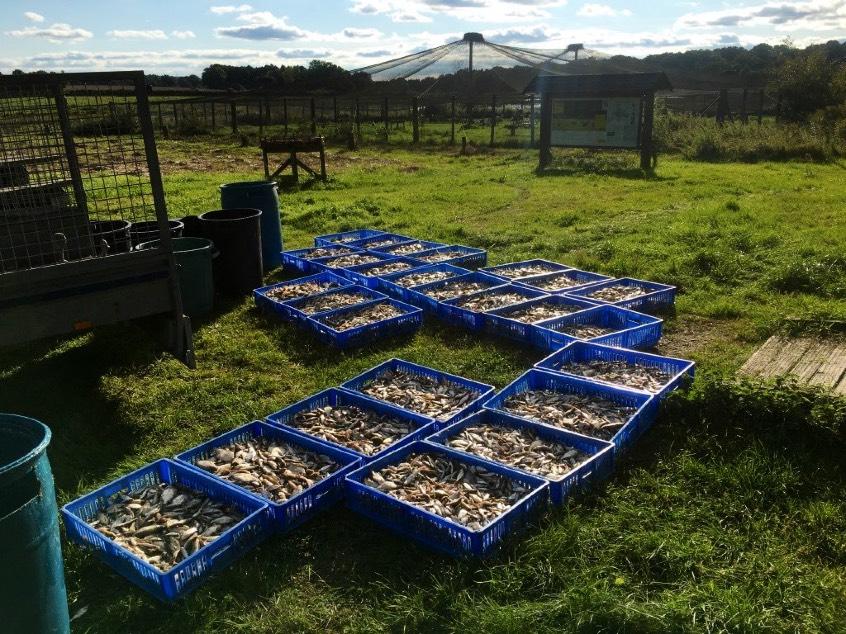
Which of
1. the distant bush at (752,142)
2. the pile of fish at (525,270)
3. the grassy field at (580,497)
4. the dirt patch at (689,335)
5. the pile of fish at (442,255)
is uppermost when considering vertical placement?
the distant bush at (752,142)

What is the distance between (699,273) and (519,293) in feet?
7.81

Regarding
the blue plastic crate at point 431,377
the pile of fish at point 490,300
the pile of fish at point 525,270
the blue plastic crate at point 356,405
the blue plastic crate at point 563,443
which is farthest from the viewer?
the pile of fish at point 525,270

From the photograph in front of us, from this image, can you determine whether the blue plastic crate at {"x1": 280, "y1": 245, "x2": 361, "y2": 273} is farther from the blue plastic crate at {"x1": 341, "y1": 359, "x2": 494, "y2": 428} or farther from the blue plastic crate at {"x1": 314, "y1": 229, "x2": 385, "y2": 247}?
the blue plastic crate at {"x1": 341, "y1": 359, "x2": 494, "y2": 428}

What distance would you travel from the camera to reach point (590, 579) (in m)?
3.12

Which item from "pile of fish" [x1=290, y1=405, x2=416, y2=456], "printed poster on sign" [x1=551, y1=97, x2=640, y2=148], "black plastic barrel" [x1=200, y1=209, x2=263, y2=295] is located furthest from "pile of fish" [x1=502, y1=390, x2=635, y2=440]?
"printed poster on sign" [x1=551, y1=97, x2=640, y2=148]

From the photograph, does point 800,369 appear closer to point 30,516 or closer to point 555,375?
point 555,375

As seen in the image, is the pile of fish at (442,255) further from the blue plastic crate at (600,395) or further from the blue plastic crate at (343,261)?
the blue plastic crate at (600,395)

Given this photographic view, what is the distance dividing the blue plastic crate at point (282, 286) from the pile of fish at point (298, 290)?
0.7 inches

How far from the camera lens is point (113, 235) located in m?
6.10

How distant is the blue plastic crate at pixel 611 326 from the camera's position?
570 cm

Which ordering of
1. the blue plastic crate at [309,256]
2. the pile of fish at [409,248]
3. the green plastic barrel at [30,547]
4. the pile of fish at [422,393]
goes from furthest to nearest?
the pile of fish at [409,248], the blue plastic crate at [309,256], the pile of fish at [422,393], the green plastic barrel at [30,547]

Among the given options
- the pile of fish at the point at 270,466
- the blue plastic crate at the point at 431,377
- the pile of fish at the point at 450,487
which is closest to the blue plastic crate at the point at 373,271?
the blue plastic crate at the point at 431,377

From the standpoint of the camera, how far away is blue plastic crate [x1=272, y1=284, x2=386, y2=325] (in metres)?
6.38

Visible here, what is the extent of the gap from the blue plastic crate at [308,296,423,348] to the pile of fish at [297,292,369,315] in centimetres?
26
